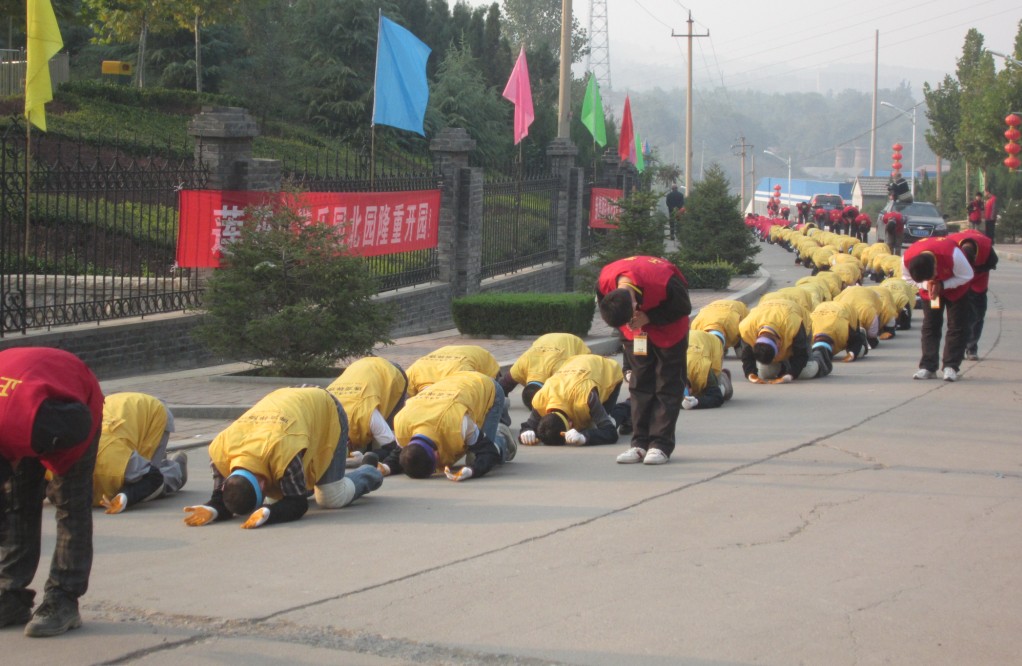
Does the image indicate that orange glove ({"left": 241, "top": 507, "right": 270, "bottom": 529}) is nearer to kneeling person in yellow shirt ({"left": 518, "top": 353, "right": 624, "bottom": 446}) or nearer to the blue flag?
kneeling person in yellow shirt ({"left": 518, "top": 353, "right": 624, "bottom": 446})

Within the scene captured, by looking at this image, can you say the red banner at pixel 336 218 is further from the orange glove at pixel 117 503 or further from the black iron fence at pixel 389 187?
the orange glove at pixel 117 503

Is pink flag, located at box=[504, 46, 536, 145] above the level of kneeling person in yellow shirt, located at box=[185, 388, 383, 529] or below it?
above

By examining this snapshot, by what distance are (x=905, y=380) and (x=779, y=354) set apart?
1513 mm

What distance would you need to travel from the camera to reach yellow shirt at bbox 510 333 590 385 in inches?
438

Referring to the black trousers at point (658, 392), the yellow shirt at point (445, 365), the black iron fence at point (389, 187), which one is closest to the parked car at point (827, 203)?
the black iron fence at point (389, 187)

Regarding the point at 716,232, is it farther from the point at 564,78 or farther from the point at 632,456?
the point at 632,456

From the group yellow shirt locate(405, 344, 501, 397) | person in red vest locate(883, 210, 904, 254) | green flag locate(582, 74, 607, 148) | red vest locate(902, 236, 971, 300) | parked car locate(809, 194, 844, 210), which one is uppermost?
green flag locate(582, 74, 607, 148)

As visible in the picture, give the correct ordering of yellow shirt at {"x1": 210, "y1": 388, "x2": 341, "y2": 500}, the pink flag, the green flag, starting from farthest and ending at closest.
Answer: the green flag
the pink flag
yellow shirt at {"x1": 210, "y1": 388, "x2": 341, "y2": 500}

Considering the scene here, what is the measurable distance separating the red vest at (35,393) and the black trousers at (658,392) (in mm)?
4731

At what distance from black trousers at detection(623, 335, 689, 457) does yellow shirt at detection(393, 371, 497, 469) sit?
1151 mm

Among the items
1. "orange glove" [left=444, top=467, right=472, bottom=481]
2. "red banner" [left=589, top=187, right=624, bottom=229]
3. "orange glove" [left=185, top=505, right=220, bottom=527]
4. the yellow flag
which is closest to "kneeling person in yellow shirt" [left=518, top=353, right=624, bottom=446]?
"orange glove" [left=444, top=467, right=472, bottom=481]

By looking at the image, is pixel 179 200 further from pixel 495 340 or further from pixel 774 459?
pixel 774 459

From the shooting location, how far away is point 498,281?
23.7m

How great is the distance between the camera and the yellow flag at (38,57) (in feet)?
43.4
